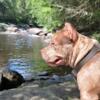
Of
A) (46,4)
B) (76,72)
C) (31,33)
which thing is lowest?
(31,33)

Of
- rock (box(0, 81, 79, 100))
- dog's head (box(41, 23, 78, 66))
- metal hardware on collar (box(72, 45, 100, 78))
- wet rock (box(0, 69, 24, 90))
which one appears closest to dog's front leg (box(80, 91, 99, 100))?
metal hardware on collar (box(72, 45, 100, 78))

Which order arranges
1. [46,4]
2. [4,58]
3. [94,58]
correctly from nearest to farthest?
[94,58] → [4,58] → [46,4]

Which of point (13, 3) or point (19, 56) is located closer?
point (19, 56)

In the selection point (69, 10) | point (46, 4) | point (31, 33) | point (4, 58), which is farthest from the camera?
point (31, 33)

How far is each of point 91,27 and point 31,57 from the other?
808 cm

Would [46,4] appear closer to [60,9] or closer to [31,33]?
[60,9]

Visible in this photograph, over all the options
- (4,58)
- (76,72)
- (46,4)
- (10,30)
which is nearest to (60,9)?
(46,4)

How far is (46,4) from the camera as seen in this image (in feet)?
122

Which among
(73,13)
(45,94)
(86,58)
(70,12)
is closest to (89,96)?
(86,58)

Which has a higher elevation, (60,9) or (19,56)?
(60,9)

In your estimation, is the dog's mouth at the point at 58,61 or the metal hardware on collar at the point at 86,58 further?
the dog's mouth at the point at 58,61

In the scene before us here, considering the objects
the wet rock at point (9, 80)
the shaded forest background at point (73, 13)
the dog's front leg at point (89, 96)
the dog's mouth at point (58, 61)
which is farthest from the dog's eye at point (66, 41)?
the shaded forest background at point (73, 13)

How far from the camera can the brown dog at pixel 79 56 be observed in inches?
168

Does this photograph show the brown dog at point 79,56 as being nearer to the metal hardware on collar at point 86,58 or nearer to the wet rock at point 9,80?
the metal hardware on collar at point 86,58
